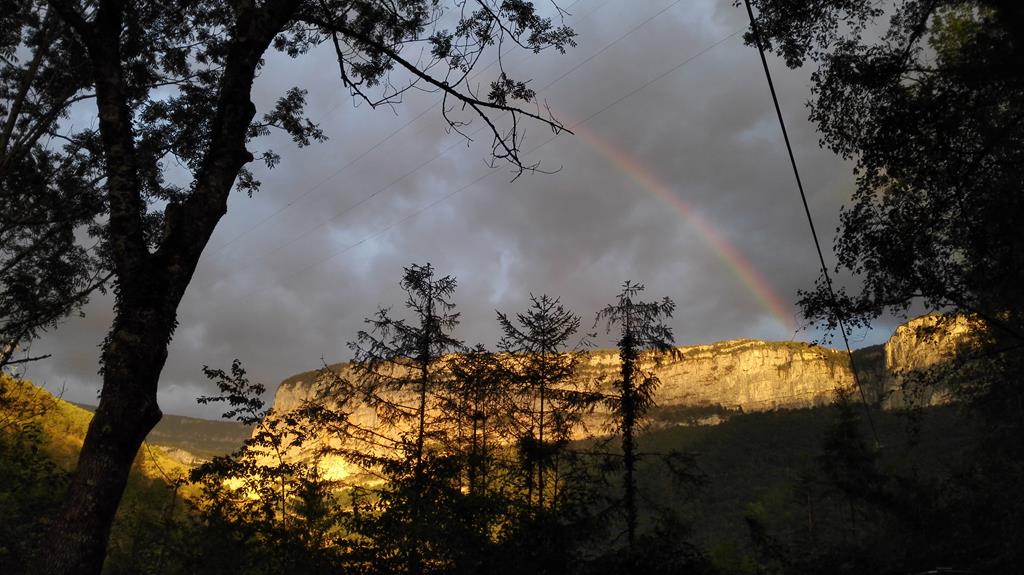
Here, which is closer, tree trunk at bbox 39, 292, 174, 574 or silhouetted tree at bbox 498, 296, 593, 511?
tree trunk at bbox 39, 292, 174, 574

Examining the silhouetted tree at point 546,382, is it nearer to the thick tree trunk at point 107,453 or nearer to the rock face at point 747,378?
the thick tree trunk at point 107,453

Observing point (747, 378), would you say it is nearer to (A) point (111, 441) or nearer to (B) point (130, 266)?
(B) point (130, 266)

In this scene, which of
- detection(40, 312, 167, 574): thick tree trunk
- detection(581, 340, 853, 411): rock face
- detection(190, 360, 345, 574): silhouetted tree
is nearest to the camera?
detection(40, 312, 167, 574): thick tree trunk

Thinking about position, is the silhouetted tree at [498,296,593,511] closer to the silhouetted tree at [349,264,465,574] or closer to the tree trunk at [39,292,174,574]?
the silhouetted tree at [349,264,465,574]

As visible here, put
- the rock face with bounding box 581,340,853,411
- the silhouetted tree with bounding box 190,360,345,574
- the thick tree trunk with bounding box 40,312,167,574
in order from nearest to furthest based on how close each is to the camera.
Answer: the thick tree trunk with bounding box 40,312,167,574 < the silhouetted tree with bounding box 190,360,345,574 < the rock face with bounding box 581,340,853,411

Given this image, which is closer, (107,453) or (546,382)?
(107,453)

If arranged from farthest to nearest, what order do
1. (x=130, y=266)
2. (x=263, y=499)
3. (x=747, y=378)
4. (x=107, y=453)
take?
(x=747, y=378) < (x=263, y=499) < (x=130, y=266) < (x=107, y=453)

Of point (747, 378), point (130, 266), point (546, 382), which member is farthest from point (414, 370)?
point (747, 378)

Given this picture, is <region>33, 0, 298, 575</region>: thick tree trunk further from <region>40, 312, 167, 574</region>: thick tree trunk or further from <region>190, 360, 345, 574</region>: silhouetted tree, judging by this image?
<region>190, 360, 345, 574</region>: silhouetted tree

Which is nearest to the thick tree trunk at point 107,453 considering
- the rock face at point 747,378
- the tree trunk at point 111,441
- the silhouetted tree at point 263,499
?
the tree trunk at point 111,441

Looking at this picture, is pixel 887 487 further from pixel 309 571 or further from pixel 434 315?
pixel 309 571

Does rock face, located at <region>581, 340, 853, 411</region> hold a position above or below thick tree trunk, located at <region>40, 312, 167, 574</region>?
above

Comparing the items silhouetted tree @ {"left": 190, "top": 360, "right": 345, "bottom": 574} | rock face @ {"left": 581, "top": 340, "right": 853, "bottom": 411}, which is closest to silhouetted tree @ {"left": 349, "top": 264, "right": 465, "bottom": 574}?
silhouetted tree @ {"left": 190, "top": 360, "right": 345, "bottom": 574}

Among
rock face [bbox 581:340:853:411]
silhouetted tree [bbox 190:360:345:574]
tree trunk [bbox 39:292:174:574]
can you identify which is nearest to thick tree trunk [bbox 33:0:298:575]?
tree trunk [bbox 39:292:174:574]
